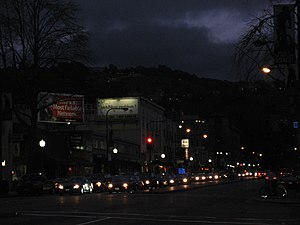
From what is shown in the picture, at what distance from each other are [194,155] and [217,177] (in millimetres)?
20286

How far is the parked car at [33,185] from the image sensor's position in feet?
162

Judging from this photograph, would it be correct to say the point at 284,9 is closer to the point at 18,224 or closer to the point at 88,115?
the point at 18,224

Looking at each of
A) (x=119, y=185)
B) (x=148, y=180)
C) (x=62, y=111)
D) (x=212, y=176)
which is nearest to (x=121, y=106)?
(x=212, y=176)

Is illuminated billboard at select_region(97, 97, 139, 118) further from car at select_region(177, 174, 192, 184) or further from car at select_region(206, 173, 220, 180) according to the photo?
car at select_region(206, 173, 220, 180)

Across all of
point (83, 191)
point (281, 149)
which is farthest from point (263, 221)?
point (281, 149)

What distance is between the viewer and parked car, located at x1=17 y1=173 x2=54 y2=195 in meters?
49.2

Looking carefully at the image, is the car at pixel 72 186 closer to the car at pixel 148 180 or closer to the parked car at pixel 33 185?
the parked car at pixel 33 185

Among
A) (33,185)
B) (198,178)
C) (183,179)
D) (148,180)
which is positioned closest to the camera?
(33,185)

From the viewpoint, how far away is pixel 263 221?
2042cm

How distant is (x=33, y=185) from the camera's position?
49500 millimetres

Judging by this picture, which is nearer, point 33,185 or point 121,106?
point 33,185

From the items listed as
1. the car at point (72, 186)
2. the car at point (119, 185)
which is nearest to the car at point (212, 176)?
the car at point (119, 185)

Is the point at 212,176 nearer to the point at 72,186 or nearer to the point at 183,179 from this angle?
the point at 183,179

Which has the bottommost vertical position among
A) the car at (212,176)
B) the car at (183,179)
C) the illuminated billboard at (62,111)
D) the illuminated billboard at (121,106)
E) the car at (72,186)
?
the car at (72,186)
